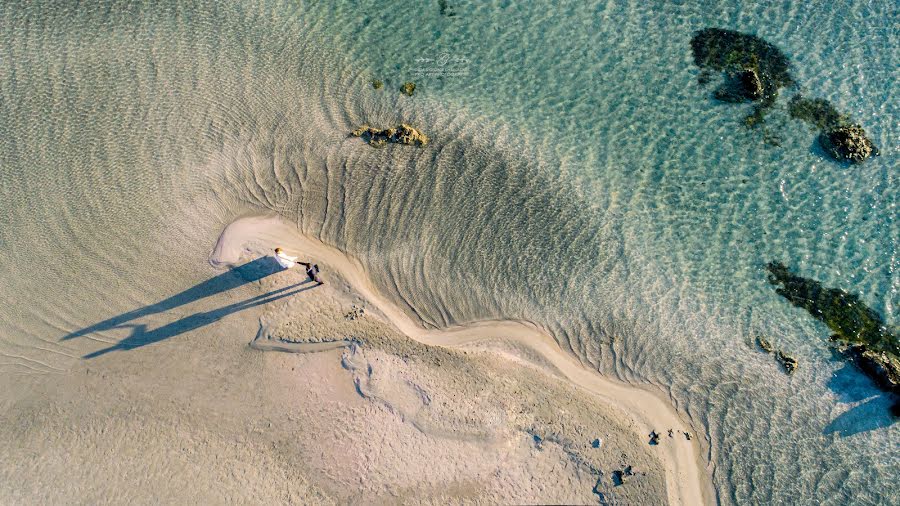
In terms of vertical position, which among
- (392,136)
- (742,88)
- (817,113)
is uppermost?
(742,88)

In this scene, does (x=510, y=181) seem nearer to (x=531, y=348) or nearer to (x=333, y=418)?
(x=531, y=348)

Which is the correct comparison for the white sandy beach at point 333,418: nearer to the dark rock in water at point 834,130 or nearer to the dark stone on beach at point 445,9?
the dark stone on beach at point 445,9

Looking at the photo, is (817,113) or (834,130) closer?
(834,130)

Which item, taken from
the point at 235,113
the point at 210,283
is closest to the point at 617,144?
the point at 235,113

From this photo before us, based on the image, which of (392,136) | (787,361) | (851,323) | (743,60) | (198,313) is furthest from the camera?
(743,60)

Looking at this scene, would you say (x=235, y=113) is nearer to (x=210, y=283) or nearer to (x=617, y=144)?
(x=210, y=283)

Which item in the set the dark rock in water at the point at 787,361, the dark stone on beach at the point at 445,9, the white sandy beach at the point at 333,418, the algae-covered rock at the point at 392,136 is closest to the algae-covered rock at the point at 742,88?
the dark rock in water at the point at 787,361

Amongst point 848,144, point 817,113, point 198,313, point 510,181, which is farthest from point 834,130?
point 198,313

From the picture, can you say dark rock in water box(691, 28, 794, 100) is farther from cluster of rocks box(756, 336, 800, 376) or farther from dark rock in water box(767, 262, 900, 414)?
cluster of rocks box(756, 336, 800, 376)
